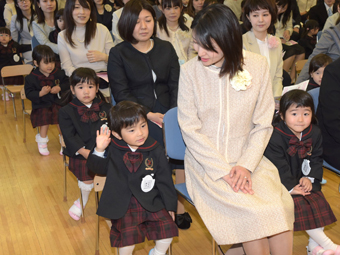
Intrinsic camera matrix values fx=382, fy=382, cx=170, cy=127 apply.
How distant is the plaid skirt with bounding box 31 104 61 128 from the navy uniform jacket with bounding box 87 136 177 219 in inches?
74.3

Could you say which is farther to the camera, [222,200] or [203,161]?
[203,161]

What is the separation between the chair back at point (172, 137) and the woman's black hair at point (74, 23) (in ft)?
5.44

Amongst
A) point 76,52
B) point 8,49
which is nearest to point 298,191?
point 76,52

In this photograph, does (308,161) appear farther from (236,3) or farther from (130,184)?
(236,3)

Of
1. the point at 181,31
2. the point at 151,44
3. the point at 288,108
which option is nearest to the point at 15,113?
the point at 181,31

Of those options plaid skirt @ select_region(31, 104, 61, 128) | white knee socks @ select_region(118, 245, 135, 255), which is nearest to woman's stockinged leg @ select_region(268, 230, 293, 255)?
white knee socks @ select_region(118, 245, 135, 255)

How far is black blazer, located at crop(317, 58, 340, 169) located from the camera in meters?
2.28

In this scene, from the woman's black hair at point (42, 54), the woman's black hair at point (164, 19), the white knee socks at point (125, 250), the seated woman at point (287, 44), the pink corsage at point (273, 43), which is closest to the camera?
the white knee socks at point (125, 250)

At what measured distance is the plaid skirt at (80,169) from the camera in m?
2.57

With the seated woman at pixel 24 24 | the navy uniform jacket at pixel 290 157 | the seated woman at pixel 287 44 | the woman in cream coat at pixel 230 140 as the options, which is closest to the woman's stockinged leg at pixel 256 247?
the woman in cream coat at pixel 230 140

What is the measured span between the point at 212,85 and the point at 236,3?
13.9ft

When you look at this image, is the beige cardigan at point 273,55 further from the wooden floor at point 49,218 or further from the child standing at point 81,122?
the child standing at point 81,122

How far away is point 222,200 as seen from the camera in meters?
1.75

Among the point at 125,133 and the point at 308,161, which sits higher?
the point at 125,133
